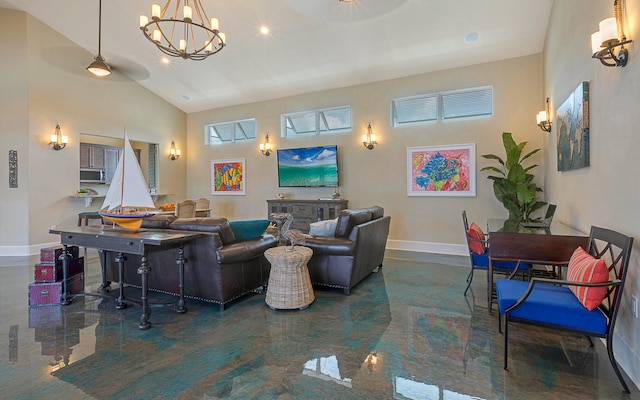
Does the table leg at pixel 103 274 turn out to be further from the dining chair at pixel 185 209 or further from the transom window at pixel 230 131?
the transom window at pixel 230 131

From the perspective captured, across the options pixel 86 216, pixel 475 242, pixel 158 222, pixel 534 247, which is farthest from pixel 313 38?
pixel 86 216

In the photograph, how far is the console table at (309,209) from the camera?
6.89 m

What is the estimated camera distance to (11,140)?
619 centimetres

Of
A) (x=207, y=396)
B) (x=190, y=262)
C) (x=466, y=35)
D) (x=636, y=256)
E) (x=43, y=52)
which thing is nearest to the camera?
(x=207, y=396)

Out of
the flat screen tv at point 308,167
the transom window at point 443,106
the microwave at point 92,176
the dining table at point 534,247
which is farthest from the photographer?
the microwave at point 92,176

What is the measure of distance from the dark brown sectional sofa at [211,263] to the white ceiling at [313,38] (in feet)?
12.1

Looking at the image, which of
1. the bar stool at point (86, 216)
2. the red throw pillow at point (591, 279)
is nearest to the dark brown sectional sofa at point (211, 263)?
the red throw pillow at point (591, 279)

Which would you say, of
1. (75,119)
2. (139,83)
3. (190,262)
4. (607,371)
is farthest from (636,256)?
(139,83)

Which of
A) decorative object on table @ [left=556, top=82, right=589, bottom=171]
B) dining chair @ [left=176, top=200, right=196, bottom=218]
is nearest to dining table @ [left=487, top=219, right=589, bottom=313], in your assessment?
decorative object on table @ [left=556, top=82, right=589, bottom=171]

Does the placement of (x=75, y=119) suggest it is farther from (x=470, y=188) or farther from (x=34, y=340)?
(x=470, y=188)

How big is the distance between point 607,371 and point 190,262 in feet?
11.8

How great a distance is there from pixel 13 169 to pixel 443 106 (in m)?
8.39

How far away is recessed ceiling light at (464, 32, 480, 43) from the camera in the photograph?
5195 millimetres

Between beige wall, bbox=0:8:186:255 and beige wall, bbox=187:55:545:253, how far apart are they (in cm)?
330
